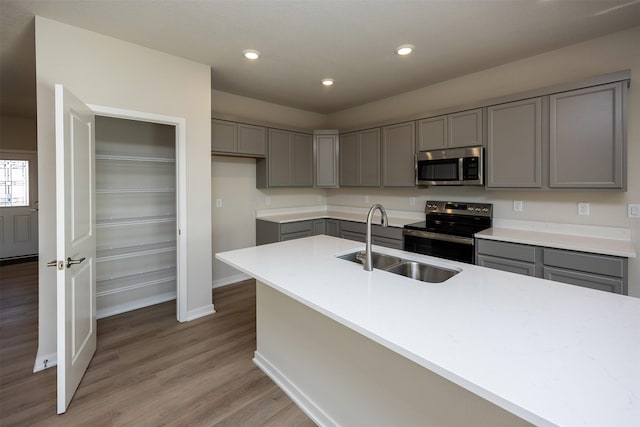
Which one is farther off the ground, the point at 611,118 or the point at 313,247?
the point at 611,118

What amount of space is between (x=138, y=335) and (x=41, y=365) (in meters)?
0.67

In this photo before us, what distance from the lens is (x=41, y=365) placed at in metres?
2.30

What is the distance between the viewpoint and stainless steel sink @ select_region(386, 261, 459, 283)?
1807mm

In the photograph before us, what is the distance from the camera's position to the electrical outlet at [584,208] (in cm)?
272

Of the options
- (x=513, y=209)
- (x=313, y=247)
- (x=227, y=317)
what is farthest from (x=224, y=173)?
(x=513, y=209)

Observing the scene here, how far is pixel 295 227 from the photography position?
4227 millimetres

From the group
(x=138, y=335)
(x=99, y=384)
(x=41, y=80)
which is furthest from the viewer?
(x=138, y=335)

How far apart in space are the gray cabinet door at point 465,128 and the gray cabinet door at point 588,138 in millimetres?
615

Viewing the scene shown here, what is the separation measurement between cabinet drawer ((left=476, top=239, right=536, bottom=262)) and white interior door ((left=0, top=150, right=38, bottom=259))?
304 inches

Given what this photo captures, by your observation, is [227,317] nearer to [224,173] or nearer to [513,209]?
[224,173]

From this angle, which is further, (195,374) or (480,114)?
(480,114)

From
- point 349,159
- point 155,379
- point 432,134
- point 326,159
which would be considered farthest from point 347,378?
point 326,159

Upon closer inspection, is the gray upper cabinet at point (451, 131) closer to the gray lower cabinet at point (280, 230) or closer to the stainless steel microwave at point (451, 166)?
the stainless steel microwave at point (451, 166)

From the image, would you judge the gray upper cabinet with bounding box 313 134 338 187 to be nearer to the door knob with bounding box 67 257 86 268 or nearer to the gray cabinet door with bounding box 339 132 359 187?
the gray cabinet door with bounding box 339 132 359 187
